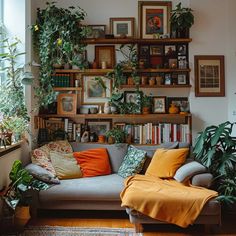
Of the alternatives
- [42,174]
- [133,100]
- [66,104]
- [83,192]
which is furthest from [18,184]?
[133,100]

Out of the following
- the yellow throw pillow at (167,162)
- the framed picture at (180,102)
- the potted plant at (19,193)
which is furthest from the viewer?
the framed picture at (180,102)

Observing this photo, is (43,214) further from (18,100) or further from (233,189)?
(233,189)

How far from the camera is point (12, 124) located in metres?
3.44

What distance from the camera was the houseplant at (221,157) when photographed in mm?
3242

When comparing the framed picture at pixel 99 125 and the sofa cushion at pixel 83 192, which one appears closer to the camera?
the sofa cushion at pixel 83 192

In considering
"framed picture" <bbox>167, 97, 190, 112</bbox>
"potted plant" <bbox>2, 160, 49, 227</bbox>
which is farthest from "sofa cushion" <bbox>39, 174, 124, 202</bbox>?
"framed picture" <bbox>167, 97, 190, 112</bbox>

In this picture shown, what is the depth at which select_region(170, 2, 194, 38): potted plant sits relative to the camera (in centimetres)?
404

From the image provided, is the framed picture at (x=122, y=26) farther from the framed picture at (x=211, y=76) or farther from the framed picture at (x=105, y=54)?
the framed picture at (x=211, y=76)

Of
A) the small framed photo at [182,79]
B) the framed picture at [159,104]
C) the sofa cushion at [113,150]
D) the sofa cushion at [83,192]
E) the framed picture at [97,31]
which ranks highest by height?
the framed picture at [97,31]

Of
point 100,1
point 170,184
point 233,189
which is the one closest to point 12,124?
point 170,184

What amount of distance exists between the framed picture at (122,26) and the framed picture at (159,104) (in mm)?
993

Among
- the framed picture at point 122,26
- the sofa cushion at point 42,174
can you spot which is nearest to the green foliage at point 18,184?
the sofa cushion at point 42,174

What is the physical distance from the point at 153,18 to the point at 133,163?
2.08m

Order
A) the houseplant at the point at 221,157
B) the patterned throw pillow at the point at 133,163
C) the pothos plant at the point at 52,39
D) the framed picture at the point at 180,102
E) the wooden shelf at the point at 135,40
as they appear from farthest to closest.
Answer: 1. the framed picture at the point at 180,102
2. the wooden shelf at the point at 135,40
3. the pothos plant at the point at 52,39
4. the patterned throw pillow at the point at 133,163
5. the houseplant at the point at 221,157
